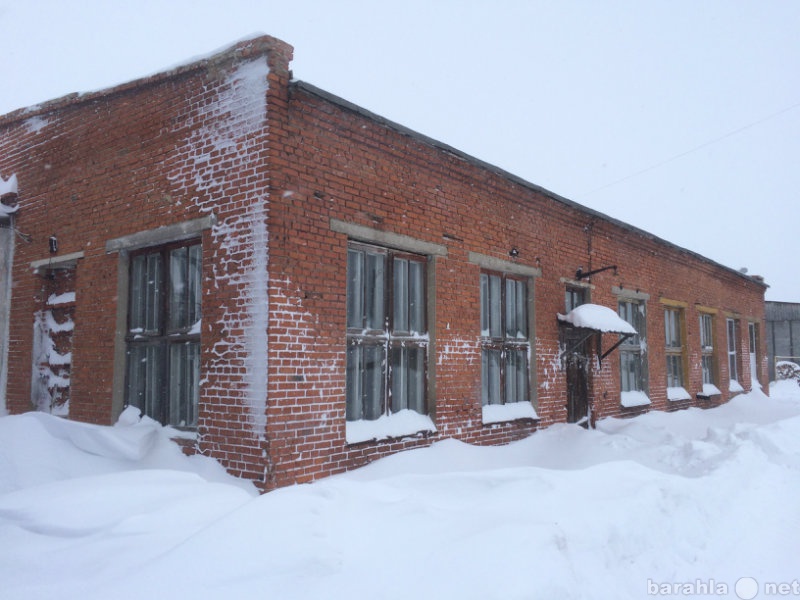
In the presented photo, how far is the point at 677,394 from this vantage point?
44.3 feet

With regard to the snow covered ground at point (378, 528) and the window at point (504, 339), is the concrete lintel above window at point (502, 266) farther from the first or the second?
the snow covered ground at point (378, 528)

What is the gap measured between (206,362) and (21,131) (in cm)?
503

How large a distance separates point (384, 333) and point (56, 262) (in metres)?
4.35

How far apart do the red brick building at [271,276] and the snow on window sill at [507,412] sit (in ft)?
0.12

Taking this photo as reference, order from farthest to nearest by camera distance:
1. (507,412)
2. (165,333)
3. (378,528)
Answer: (507,412) < (165,333) < (378,528)

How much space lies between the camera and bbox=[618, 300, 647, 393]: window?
11.8 metres

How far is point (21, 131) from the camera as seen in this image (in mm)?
8164

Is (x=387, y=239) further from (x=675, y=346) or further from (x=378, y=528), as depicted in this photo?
(x=675, y=346)

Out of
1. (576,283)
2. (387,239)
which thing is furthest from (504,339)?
(387,239)

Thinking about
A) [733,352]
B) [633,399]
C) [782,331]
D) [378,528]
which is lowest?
[378,528]

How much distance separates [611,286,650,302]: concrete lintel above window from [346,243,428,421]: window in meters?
5.51

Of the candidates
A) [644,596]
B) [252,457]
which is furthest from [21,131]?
[644,596]

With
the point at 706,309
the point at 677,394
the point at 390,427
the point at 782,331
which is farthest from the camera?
the point at 782,331

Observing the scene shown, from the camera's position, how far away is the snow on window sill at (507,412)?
7.94 m
